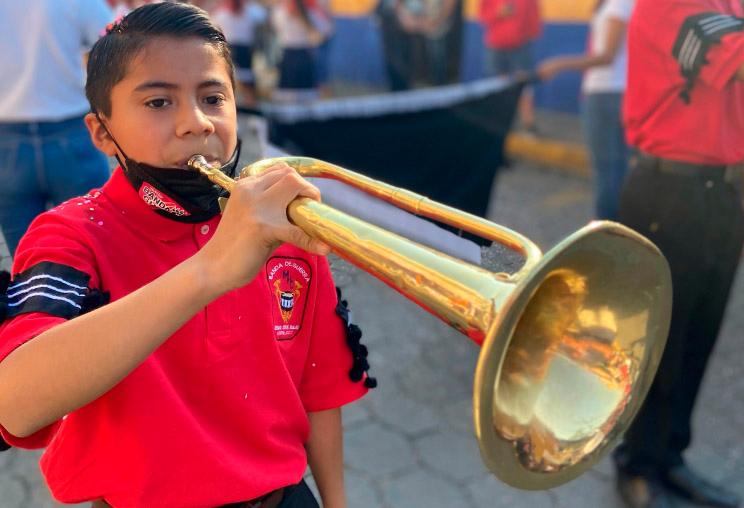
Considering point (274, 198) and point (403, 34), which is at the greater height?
point (274, 198)

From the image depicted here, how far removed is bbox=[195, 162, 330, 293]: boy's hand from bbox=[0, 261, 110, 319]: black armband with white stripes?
0.62ft

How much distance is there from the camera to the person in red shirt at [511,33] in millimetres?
7082

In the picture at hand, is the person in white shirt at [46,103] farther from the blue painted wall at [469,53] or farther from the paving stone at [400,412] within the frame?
the blue painted wall at [469,53]

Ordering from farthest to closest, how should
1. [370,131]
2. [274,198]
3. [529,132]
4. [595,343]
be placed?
[529,132] < [370,131] < [595,343] < [274,198]

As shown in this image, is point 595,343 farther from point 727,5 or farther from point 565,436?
point 727,5

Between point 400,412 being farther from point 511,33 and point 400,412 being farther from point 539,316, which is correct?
point 511,33

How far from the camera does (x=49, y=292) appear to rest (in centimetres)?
105

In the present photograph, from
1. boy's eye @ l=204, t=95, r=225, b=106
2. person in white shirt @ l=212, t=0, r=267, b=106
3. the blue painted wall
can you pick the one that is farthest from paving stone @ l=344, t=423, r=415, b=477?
the blue painted wall

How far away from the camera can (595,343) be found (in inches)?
53.1

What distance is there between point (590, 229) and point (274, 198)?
0.44 m

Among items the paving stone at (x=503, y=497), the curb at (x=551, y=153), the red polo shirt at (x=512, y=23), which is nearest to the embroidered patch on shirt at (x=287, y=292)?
the paving stone at (x=503, y=497)

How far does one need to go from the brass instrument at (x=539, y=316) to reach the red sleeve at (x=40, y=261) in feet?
0.75

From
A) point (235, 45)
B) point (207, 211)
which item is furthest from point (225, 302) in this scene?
point (235, 45)

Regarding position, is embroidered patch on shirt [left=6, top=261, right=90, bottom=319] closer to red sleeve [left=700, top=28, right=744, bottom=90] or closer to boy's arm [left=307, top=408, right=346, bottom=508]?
boy's arm [left=307, top=408, right=346, bottom=508]
